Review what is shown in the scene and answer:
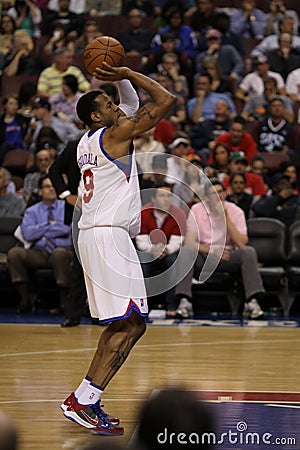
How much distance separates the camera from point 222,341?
8.41 m

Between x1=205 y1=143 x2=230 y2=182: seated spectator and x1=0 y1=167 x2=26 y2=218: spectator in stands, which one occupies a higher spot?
x1=205 y1=143 x2=230 y2=182: seated spectator

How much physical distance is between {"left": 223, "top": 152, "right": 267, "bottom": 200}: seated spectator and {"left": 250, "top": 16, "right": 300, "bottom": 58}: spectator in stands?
3.59 meters

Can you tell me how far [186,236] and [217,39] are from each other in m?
4.94

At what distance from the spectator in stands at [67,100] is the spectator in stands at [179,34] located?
2.02 m

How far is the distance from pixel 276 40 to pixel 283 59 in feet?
1.53

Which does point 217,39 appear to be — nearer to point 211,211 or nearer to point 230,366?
point 211,211

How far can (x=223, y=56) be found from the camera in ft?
46.3

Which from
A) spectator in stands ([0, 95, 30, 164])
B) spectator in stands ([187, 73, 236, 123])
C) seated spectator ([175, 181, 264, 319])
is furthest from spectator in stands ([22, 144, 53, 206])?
spectator in stands ([187, 73, 236, 123])

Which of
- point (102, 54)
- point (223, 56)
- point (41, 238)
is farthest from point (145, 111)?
point (223, 56)

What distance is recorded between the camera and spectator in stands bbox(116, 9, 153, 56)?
1468cm

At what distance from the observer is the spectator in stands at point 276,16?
14.9 meters

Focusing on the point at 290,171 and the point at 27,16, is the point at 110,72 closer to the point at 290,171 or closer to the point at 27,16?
the point at 290,171

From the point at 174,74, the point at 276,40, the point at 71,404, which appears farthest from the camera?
the point at 276,40

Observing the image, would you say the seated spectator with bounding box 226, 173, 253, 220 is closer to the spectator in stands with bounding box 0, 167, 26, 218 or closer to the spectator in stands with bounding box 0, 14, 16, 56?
the spectator in stands with bounding box 0, 167, 26, 218
